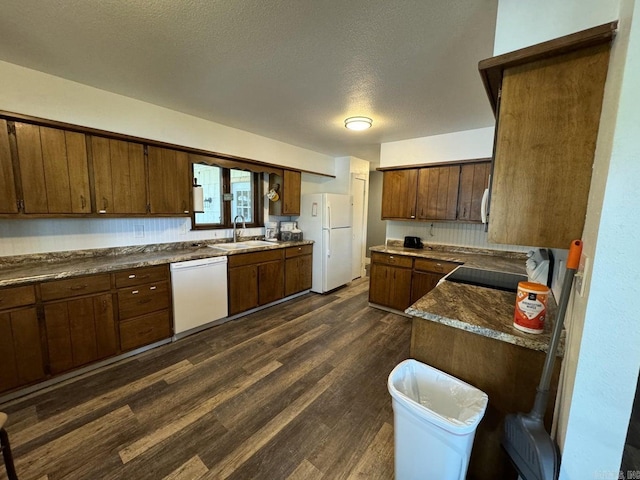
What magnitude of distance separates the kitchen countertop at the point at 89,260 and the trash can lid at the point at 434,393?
96.4 inches

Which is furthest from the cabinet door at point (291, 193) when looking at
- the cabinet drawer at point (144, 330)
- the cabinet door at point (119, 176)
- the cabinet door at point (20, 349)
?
the cabinet door at point (20, 349)

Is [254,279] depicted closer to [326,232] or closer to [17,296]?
[326,232]

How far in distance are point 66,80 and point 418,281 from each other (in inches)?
165

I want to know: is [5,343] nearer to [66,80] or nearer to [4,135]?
[4,135]

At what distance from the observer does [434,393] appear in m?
1.36

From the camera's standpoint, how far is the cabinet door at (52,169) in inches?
81.9

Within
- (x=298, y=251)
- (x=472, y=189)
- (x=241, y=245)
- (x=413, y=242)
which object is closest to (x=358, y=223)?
(x=413, y=242)

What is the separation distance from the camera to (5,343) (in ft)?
6.18

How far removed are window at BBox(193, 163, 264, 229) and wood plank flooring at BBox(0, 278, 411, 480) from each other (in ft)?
5.54

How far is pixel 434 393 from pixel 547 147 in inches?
50.3

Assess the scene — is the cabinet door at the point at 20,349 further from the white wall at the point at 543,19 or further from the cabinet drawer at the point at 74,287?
the white wall at the point at 543,19

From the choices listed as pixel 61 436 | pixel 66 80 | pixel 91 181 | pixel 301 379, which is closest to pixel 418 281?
pixel 301 379

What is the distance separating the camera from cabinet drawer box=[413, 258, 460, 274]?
3227 mm

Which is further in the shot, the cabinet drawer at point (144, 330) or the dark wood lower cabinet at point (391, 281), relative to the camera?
the dark wood lower cabinet at point (391, 281)
